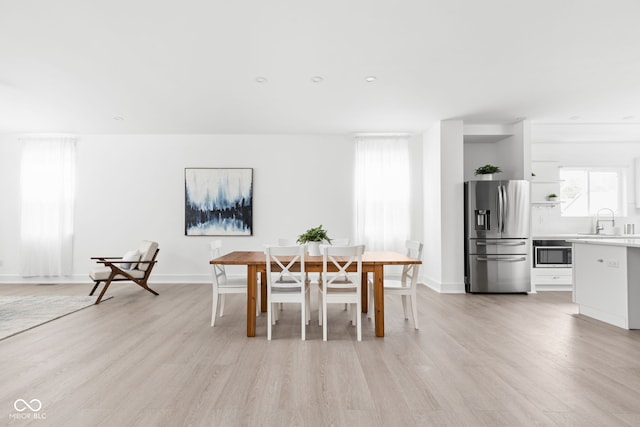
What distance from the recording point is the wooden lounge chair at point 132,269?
5.28 metres

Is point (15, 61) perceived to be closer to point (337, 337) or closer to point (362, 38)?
point (362, 38)

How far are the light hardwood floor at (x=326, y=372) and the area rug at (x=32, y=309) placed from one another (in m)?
0.24

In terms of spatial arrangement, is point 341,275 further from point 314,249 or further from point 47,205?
point 47,205

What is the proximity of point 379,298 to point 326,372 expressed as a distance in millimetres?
1117

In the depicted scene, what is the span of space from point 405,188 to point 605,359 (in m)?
4.11

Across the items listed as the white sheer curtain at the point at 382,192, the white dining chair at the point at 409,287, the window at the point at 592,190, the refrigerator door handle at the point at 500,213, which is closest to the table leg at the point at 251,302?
the white dining chair at the point at 409,287

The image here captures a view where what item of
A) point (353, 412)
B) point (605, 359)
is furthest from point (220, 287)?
point (605, 359)

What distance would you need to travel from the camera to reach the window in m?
6.76

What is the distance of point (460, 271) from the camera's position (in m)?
5.77

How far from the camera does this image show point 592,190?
6.78 m

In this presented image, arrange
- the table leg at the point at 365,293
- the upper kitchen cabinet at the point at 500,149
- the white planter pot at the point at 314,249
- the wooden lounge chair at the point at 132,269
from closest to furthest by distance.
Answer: the white planter pot at the point at 314,249 → the table leg at the point at 365,293 → the wooden lounge chair at the point at 132,269 → the upper kitchen cabinet at the point at 500,149

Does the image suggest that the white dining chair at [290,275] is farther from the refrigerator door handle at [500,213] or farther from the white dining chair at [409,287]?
the refrigerator door handle at [500,213]

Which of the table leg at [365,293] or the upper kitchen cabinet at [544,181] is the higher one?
the upper kitchen cabinet at [544,181]

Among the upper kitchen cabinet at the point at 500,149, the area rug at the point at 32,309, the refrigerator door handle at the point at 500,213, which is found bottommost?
the area rug at the point at 32,309
